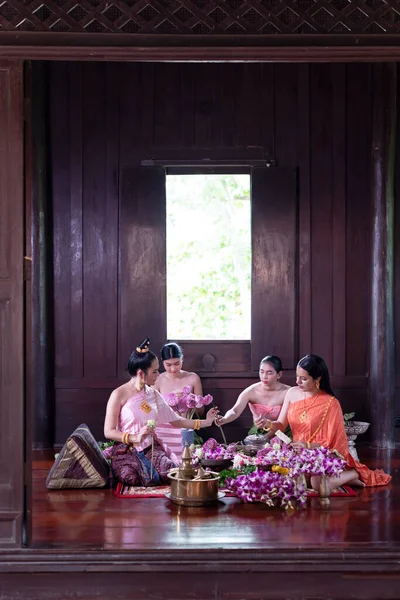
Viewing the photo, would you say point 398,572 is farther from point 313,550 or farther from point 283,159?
point 283,159

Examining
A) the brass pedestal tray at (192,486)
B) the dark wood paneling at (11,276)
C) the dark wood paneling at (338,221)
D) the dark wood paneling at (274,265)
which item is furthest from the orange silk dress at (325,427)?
the dark wood paneling at (11,276)

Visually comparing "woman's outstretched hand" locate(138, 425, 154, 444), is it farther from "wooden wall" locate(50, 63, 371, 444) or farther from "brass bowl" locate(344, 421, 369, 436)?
"brass bowl" locate(344, 421, 369, 436)

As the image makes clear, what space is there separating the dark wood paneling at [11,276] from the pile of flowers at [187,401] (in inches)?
115

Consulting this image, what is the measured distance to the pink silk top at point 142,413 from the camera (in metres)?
6.38

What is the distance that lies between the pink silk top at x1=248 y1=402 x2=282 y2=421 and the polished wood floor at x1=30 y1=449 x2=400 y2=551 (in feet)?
4.47

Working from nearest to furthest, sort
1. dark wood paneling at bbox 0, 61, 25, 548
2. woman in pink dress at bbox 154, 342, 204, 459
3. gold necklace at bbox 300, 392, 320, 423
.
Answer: dark wood paneling at bbox 0, 61, 25, 548
gold necklace at bbox 300, 392, 320, 423
woman in pink dress at bbox 154, 342, 204, 459

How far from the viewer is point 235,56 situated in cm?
442

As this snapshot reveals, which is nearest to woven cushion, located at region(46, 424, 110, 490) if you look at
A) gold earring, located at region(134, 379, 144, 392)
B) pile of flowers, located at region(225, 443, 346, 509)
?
gold earring, located at region(134, 379, 144, 392)

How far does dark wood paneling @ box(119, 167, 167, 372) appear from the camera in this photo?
8.26 m

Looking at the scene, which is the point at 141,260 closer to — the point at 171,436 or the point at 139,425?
the point at 171,436

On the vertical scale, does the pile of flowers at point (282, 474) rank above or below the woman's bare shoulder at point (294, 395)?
below

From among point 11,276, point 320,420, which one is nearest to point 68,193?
point 320,420

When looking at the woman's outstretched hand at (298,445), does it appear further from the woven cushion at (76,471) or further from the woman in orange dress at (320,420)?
the woven cushion at (76,471)

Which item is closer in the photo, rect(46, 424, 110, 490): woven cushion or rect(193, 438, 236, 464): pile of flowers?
rect(46, 424, 110, 490): woven cushion
